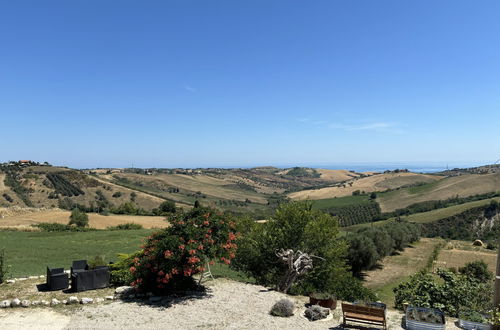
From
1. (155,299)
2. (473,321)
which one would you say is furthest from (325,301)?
(155,299)

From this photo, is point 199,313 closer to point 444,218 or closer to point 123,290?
point 123,290

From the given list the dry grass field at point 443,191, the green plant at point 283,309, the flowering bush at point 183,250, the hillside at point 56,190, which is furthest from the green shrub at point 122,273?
the dry grass field at point 443,191

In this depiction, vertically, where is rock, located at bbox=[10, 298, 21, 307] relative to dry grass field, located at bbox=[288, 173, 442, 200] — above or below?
above

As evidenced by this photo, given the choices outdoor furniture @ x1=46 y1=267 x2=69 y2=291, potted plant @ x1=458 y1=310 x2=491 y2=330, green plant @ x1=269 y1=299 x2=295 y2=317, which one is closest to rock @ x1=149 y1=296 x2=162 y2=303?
outdoor furniture @ x1=46 y1=267 x2=69 y2=291

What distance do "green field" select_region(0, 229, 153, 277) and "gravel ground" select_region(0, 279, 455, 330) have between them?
329 inches

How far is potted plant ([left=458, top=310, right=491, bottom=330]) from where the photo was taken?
1127 centimetres

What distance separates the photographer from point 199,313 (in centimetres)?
1284

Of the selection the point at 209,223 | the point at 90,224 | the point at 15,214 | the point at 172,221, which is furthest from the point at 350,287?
the point at 15,214

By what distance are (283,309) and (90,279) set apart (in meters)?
9.37

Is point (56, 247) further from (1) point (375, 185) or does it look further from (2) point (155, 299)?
(1) point (375, 185)

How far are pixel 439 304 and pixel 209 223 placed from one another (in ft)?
35.2

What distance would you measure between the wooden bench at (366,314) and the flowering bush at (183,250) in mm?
5615

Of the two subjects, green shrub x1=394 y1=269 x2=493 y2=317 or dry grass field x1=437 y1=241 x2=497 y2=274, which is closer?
green shrub x1=394 y1=269 x2=493 y2=317

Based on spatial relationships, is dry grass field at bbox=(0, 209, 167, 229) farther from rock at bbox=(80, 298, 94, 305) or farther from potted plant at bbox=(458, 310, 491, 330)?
potted plant at bbox=(458, 310, 491, 330)
